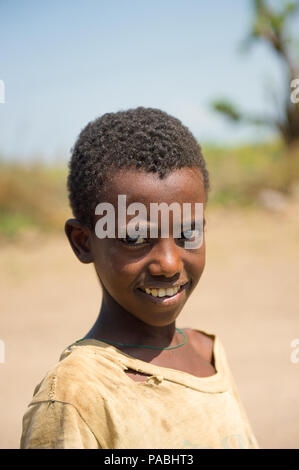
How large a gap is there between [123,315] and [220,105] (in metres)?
14.1

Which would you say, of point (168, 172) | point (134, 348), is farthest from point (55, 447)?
point (168, 172)

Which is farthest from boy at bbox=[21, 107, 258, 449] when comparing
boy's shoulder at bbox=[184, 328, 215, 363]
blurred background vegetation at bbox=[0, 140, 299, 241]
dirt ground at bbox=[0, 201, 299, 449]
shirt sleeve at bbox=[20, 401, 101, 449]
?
blurred background vegetation at bbox=[0, 140, 299, 241]

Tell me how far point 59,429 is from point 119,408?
16cm

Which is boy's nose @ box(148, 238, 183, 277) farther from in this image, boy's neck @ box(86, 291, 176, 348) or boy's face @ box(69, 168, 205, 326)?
boy's neck @ box(86, 291, 176, 348)

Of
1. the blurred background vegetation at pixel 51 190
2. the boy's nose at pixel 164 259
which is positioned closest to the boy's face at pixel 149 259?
the boy's nose at pixel 164 259

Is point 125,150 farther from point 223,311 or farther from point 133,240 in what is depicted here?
point 223,311

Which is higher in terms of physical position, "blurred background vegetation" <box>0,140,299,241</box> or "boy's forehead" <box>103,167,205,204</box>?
"blurred background vegetation" <box>0,140,299,241</box>

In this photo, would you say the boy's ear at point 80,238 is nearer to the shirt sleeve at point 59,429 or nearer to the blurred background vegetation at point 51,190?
the shirt sleeve at point 59,429

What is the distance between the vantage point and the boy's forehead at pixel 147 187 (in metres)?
1.43

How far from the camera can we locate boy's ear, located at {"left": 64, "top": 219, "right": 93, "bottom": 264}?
5.23ft

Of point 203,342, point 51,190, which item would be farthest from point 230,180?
point 203,342

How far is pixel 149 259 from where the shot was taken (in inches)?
56.4

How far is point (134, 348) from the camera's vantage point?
154cm
